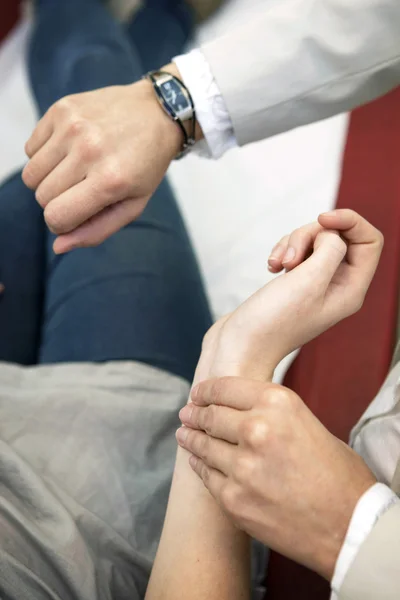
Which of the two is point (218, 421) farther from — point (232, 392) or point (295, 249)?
point (295, 249)

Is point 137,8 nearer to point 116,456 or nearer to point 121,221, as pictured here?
point 121,221

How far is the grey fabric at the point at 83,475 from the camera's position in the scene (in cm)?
61

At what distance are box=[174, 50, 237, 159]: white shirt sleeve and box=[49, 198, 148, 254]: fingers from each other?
0.15 m

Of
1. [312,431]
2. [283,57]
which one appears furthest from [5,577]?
[283,57]

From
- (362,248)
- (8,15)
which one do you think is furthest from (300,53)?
(8,15)

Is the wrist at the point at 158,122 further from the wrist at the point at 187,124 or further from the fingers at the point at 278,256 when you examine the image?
the fingers at the point at 278,256

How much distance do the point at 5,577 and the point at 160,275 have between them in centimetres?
50

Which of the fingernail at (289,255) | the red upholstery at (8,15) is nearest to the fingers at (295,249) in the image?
the fingernail at (289,255)

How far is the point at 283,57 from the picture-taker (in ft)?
2.49

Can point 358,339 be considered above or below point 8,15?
below

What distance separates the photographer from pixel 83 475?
69cm

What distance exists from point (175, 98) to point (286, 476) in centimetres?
49

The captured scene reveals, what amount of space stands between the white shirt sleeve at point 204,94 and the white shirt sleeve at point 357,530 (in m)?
0.51

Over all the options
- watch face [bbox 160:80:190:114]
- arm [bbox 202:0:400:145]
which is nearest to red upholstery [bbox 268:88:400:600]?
arm [bbox 202:0:400:145]
